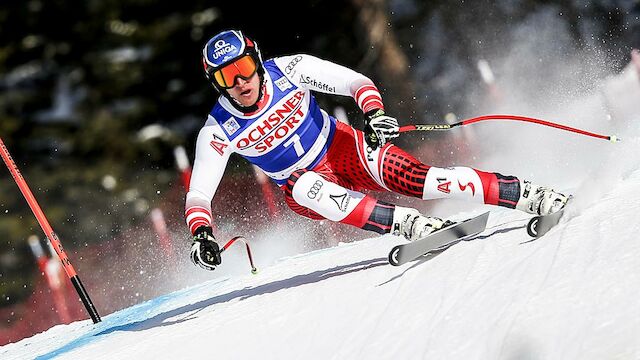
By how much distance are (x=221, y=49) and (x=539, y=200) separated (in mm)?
1421

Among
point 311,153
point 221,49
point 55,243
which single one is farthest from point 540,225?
point 55,243

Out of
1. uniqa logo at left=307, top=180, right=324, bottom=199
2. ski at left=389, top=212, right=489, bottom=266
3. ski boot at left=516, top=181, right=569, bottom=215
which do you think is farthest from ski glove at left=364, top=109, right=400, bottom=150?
ski boot at left=516, top=181, right=569, bottom=215

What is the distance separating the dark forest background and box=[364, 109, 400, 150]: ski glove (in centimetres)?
777

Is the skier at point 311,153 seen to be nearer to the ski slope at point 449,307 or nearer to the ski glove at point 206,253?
the ski glove at point 206,253

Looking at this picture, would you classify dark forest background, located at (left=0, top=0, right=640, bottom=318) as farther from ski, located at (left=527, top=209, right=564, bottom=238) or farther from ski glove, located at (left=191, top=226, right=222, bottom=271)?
ski, located at (left=527, top=209, right=564, bottom=238)

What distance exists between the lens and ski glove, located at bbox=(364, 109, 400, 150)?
4.13 m

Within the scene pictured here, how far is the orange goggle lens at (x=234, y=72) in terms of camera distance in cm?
432

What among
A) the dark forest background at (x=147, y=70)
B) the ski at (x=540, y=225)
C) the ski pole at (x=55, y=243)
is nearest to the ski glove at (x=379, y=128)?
the ski at (x=540, y=225)

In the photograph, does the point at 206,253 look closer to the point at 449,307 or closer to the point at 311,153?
Answer: the point at 311,153

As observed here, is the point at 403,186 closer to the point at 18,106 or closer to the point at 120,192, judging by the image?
the point at 120,192

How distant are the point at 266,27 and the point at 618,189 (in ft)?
30.2

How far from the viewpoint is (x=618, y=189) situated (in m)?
3.67

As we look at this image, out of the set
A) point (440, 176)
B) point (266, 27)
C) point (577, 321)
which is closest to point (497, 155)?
Result: point (266, 27)

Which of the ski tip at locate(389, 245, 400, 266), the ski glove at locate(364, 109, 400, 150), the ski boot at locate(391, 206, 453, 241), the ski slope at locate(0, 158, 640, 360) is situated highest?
the ski glove at locate(364, 109, 400, 150)
